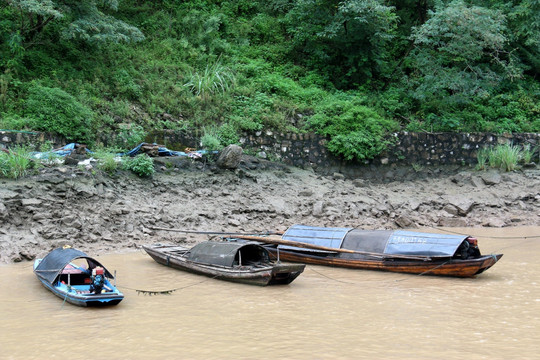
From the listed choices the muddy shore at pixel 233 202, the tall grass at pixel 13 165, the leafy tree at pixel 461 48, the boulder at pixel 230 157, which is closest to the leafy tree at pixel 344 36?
the leafy tree at pixel 461 48

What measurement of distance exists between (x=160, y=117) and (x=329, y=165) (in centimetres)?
647

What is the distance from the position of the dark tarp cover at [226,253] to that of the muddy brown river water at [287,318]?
0.44m

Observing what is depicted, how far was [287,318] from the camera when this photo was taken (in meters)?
7.59

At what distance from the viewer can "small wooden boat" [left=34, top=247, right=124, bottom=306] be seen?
7941 millimetres

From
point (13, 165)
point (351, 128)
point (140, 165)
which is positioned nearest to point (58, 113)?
point (13, 165)

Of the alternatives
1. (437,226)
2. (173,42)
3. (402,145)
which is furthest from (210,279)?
(173,42)

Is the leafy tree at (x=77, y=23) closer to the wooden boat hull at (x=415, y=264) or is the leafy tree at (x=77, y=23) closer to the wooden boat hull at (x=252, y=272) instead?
the wooden boat hull at (x=252, y=272)

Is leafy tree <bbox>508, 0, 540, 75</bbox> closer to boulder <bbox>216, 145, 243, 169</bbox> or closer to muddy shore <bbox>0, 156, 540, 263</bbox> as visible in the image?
muddy shore <bbox>0, 156, 540, 263</bbox>

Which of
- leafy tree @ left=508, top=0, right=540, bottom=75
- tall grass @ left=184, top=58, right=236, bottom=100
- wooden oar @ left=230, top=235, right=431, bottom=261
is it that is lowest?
wooden oar @ left=230, top=235, right=431, bottom=261

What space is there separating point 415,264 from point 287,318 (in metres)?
4.22

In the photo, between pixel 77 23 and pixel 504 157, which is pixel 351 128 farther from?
pixel 77 23

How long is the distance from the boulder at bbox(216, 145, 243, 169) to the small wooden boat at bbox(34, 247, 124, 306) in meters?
7.04

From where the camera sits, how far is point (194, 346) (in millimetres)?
6293

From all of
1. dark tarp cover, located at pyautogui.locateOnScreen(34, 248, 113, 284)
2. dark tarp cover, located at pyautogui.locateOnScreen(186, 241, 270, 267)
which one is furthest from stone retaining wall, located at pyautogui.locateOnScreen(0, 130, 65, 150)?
dark tarp cover, located at pyautogui.locateOnScreen(186, 241, 270, 267)
